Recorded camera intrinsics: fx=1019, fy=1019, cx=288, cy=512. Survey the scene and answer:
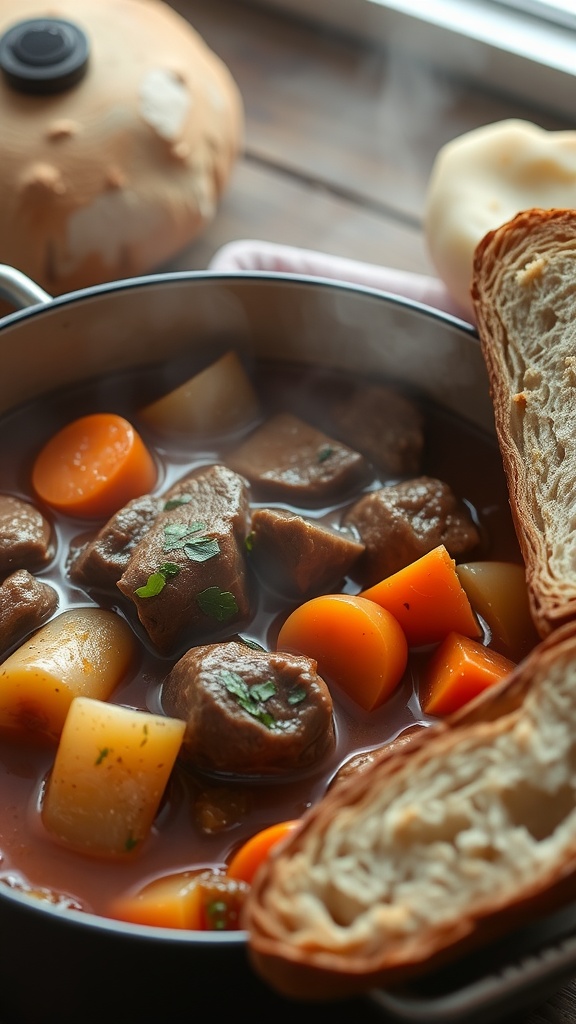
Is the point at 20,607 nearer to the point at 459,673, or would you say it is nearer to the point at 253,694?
the point at 253,694

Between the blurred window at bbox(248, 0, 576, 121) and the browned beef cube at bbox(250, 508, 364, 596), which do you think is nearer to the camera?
the browned beef cube at bbox(250, 508, 364, 596)

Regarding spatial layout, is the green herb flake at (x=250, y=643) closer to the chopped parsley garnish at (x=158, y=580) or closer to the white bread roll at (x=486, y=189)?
the chopped parsley garnish at (x=158, y=580)

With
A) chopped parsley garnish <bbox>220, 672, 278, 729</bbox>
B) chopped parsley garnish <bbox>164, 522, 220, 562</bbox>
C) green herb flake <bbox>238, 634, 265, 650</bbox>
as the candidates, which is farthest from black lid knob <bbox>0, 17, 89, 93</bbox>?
chopped parsley garnish <bbox>220, 672, 278, 729</bbox>

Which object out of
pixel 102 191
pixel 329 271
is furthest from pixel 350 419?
pixel 102 191

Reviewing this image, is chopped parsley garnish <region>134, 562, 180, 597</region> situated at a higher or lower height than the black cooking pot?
lower

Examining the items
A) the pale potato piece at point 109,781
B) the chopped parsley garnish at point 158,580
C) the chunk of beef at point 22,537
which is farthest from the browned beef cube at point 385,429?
the pale potato piece at point 109,781

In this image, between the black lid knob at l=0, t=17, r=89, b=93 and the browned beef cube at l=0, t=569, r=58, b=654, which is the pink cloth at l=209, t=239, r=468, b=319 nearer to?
the black lid knob at l=0, t=17, r=89, b=93

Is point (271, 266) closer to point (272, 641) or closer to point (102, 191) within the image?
point (102, 191)

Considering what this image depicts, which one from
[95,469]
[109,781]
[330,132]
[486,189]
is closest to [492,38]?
[330,132]
